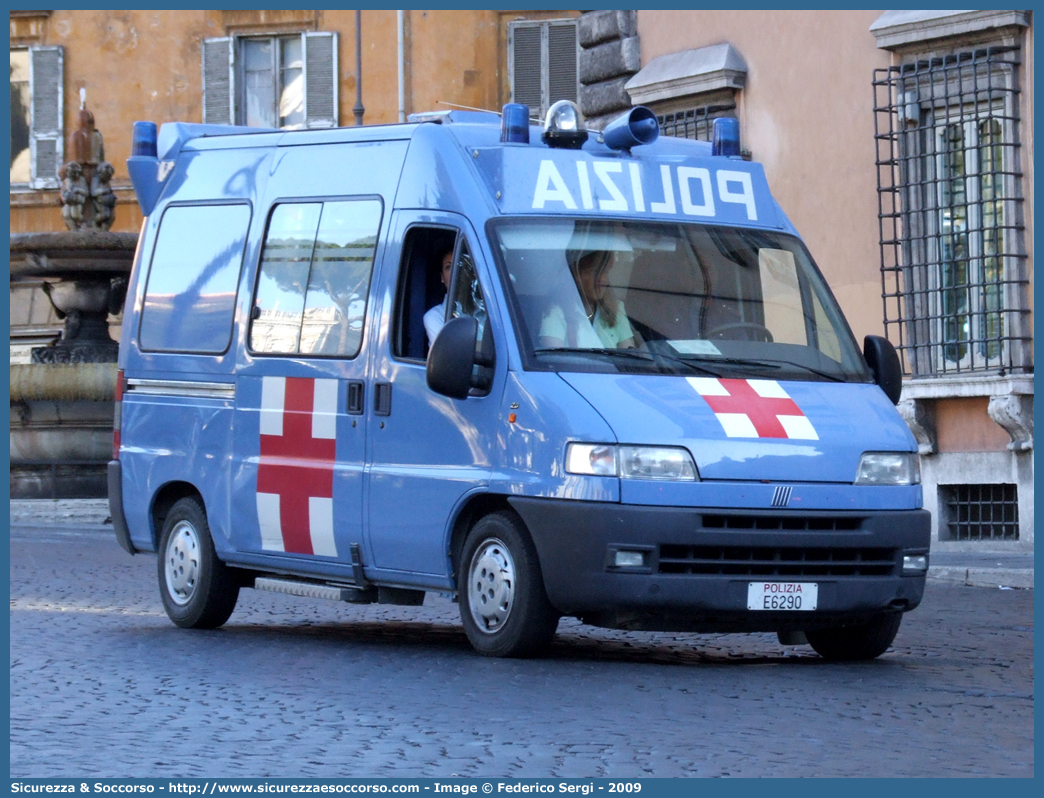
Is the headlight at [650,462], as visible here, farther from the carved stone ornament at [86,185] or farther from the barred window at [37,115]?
the barred window at [37,115]

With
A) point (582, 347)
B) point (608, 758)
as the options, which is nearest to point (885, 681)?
point (582, 347)

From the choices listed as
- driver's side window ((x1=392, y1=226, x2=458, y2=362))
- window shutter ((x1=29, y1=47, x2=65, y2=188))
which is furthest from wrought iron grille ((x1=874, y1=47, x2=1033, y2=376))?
window shutter ((x1=29, y1=47, x2=65, y2=188))

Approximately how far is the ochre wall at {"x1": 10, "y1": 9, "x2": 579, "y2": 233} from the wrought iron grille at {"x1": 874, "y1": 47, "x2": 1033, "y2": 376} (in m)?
20.0

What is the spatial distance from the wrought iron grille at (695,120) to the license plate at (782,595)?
11.8m

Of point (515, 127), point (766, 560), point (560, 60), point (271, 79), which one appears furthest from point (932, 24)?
point (271, 79)

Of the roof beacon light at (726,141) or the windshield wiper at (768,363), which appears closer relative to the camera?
the windshield wiper at (768,363)

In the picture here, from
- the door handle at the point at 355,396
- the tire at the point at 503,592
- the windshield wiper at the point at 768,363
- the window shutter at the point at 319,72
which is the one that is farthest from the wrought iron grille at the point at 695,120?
the window shutter at the point at 319,72

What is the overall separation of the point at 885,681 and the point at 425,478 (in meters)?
2.33

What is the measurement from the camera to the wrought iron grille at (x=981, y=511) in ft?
57.0

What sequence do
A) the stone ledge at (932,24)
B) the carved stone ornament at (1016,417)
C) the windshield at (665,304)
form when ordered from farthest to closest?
the stone ledge at (932,24)
the carved stone ornament at (1016,417)
the windshield at (665,304)

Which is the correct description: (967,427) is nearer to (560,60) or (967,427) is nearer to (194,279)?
(194,279)

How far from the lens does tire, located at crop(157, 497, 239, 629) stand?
1148cm
